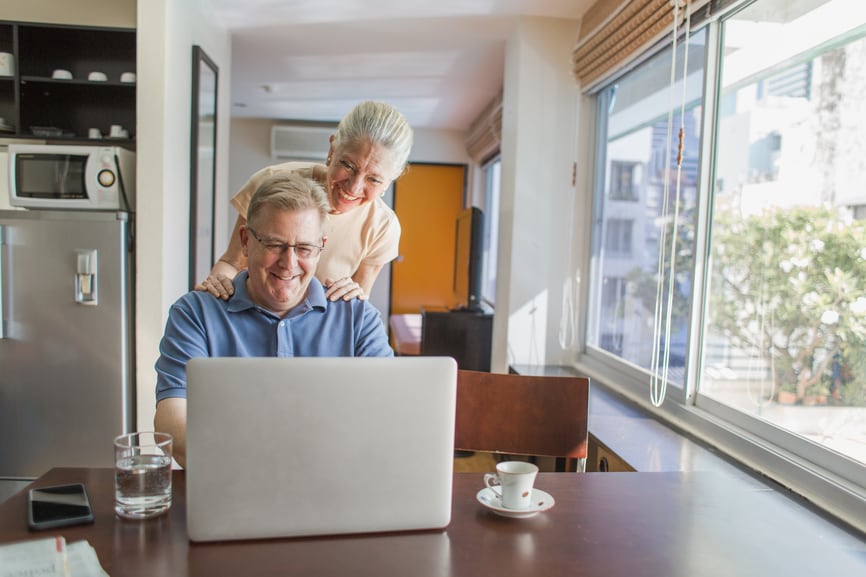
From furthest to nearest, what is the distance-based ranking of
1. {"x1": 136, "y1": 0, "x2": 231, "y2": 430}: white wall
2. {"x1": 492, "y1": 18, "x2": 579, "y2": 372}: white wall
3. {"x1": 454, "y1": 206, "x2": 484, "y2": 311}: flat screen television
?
{"x1": 454, "y1": 206, "x2": 484, "y2": 311}: flat screen television
{"x1": 492, "y1": 18, "x2": 579, "y2": 372}: white wall
{"x1": 136, "y1": 0, "x2": 231, "y2": 430}: white wall

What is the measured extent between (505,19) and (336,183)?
2.20 m

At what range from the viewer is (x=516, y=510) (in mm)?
1106

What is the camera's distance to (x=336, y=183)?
1746 mm

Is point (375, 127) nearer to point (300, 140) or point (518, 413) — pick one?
point (518, 413)

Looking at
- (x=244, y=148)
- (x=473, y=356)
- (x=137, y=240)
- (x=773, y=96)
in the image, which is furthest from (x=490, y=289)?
(x=773, y=96)

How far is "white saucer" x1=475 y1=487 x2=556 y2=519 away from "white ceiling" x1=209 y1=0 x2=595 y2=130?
268 cm

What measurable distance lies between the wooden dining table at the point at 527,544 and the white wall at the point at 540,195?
2.30m

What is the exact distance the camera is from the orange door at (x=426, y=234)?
23.5ft

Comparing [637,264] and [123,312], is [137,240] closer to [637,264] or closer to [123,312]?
[123,312]

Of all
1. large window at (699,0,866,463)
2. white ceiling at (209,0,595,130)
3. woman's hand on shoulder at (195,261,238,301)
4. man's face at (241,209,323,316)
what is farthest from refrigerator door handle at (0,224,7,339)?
large window at (699,0,866,463)

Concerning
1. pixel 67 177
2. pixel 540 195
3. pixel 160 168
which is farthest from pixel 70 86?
pixel 540 195

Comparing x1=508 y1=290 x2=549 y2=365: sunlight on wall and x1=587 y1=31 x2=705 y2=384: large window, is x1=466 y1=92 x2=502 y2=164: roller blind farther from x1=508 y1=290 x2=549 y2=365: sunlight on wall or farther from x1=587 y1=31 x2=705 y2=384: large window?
x1=508 y1=290 x2=549 y2=365: sunlight on wall

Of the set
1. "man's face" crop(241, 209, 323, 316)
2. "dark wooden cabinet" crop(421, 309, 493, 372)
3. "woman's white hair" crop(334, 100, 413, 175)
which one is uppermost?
"woman's white hair" crop(334, 100, 413, 175)

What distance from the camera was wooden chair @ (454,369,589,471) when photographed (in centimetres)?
184
